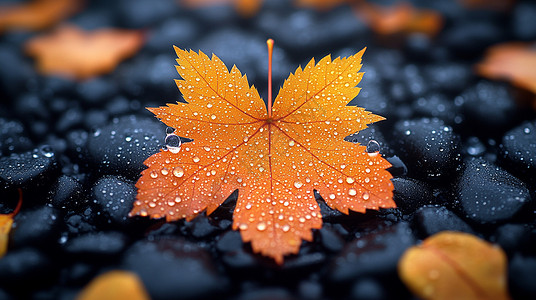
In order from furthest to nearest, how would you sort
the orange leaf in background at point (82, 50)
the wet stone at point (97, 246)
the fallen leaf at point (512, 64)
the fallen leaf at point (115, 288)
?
1. the orange leaf in background at point (82, 50)
2. the fallen leaf at point (512, 64)
3. the wet stone at point (97, 246)
4. the fallen leaf at point (115, 288)

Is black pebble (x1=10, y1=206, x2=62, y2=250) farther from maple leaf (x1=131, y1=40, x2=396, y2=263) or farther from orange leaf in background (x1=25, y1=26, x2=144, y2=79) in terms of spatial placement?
orange leaf in background (x1=25, y1=26, x2=144, y2=79)

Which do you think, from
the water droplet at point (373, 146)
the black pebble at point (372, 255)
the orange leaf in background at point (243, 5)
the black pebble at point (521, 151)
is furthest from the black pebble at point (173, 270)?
the orange leaf in background at point (243, 5)

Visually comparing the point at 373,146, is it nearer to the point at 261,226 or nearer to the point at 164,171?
the point at 261,226

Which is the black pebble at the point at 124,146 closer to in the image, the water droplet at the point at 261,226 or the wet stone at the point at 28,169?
the wet stone at the point at 28,169

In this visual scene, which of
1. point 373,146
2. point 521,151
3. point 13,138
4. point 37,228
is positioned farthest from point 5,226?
point 521,151

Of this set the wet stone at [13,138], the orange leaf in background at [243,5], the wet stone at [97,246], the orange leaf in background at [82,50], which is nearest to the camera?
the wet stone at [97,246]

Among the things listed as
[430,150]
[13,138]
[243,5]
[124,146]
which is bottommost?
[430,150]
